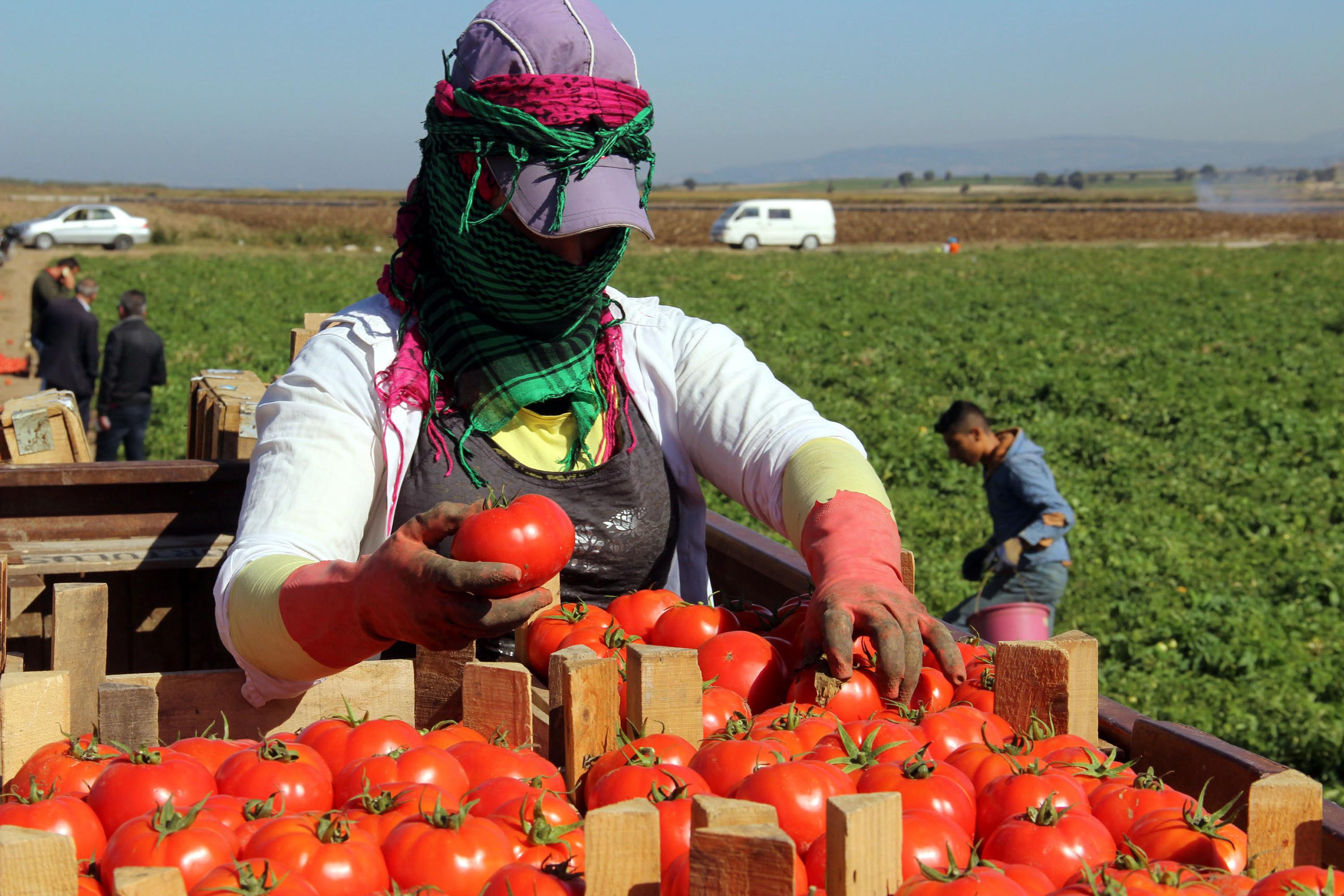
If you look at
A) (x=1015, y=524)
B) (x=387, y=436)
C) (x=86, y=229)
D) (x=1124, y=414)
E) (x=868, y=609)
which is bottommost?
(x=1015, y=524)

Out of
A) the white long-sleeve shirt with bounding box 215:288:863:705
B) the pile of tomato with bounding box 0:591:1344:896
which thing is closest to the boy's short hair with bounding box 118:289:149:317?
the white long-sleeve shirt with bounding box 215:288:863:705

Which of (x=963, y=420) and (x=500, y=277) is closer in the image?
(x=500, y=277)

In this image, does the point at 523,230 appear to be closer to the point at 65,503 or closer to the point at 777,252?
the point at 65,503

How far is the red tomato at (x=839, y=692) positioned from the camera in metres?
1.88

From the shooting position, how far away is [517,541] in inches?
65.0

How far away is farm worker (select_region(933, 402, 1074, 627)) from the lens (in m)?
6.16

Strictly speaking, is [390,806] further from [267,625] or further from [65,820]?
[267,625]

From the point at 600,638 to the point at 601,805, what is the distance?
2.05 ft

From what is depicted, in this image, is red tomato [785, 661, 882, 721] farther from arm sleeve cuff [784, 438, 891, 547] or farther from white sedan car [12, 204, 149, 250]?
white sedan car [12, 204, 149, 250]

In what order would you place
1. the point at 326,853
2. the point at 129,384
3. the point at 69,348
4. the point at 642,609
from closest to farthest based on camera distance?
the point at 326,853
the point at 642,609
the point at 129,384
the point at 69,348

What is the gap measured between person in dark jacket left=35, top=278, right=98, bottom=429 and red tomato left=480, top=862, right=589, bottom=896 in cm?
1074

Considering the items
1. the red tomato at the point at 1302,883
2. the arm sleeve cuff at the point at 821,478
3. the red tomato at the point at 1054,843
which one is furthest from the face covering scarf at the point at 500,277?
the red tomato at the point at 1302,883

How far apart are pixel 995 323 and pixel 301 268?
1874cm

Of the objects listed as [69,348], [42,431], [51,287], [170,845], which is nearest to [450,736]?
[170,845]
